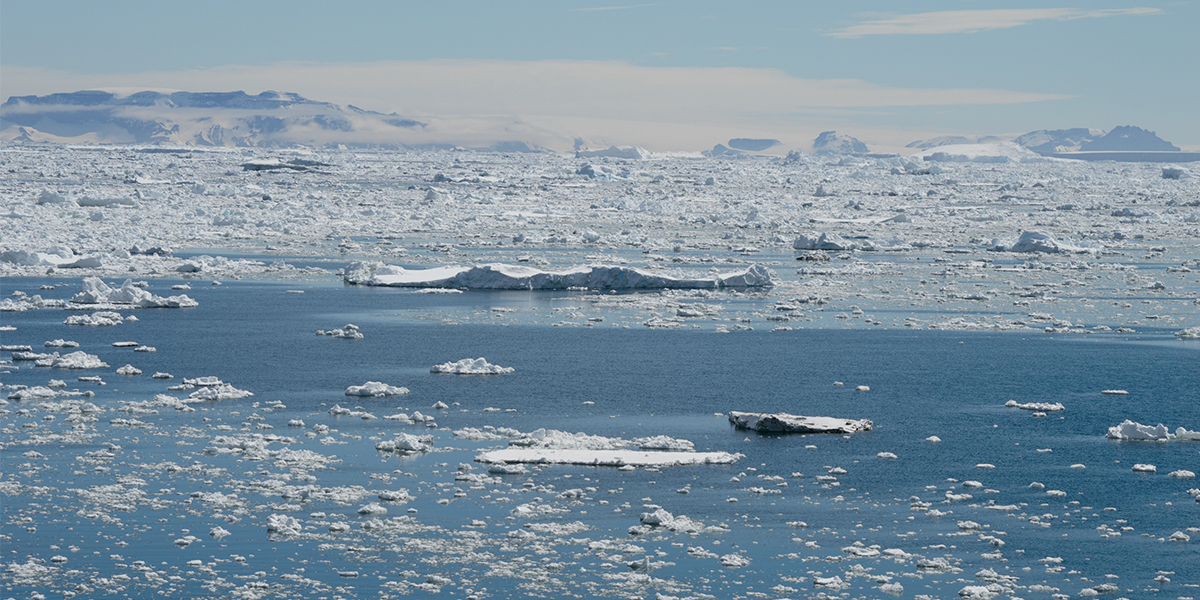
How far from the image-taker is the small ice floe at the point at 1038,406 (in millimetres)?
18016

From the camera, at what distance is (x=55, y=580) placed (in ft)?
35.6

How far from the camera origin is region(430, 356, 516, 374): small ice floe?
66.3ft

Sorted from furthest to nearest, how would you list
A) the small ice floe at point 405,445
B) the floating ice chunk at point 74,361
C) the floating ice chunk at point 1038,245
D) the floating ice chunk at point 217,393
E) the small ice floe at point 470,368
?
the floating ice chunk at point 1038,245
the small ice floe at point 470,368
the floating ice chunk at point 74,361
the floating ice chunk at point 217,393
the small ice floe at point 405,445

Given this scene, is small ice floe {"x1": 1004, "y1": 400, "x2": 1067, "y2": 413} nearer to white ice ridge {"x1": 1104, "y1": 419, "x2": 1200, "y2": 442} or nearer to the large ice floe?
white ice ridge {"x1": 1104, "y1": 419, "x2": 1200, "y2": 442}

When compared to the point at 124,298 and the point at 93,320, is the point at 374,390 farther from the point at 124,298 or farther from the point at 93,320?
the point at 124,298

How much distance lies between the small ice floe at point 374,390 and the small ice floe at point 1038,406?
26.3 feet

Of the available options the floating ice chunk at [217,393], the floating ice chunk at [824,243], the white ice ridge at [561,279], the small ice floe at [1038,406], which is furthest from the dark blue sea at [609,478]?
the floating ice chunk at [824,243]

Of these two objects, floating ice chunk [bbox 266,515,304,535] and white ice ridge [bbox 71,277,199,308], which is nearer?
floating ice chunk [bbox 266,515,304,535]

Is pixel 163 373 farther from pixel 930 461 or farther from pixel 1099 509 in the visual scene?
pixel 1099 509

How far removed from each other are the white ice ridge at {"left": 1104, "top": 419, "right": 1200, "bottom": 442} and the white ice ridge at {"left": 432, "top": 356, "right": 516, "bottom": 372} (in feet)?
27.7

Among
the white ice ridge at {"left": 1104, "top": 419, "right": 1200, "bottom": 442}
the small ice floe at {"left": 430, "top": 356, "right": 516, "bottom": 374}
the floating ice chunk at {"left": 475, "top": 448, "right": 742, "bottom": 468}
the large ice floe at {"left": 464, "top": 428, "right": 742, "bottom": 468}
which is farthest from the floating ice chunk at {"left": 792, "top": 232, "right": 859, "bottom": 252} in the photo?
the floating ice chunk at {"left": 475, "top": 448, "right": 742, "bottom": 468}

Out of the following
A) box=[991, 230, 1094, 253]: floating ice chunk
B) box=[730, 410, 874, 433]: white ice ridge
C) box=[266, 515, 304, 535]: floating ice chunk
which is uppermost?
box=[991, 230, 1094, 253]: floating ice chunk

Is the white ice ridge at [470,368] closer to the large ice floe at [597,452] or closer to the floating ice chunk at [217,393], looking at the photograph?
the floating ice chunk at [217,393]

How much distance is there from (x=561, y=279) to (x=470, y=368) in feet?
36.4
